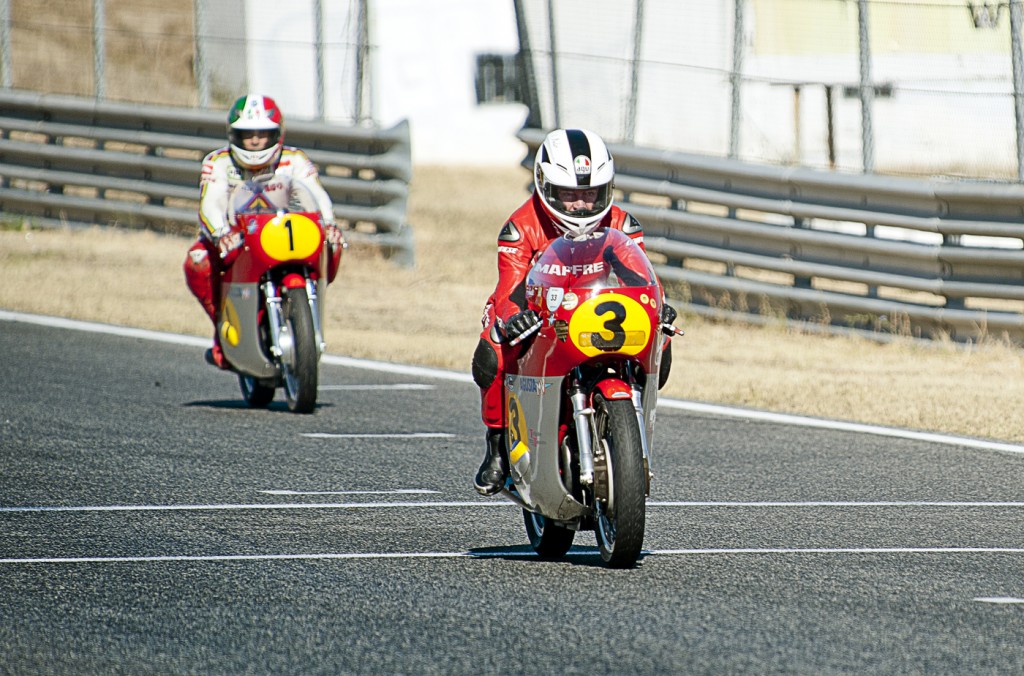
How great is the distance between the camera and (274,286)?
37.2 feet

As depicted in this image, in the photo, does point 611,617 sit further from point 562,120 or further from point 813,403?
point 562,120

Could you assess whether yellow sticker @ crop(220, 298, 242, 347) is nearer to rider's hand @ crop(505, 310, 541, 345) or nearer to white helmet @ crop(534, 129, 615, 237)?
white helmet @ crop(534, 129, 615, 237)

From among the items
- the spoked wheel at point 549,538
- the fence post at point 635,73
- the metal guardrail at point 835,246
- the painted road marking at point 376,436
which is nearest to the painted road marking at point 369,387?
the painted road marking at point 376,436

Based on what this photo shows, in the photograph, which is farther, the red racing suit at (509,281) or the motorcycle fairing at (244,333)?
the motorcycle fairing at (244,333)

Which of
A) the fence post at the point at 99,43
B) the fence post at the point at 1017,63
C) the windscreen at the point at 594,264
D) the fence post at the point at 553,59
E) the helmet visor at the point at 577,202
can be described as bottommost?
the windscreen at the point at 594,264

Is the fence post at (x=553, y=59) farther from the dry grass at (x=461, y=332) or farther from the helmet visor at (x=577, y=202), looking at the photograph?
the helmet visor at (x=577, y=202)

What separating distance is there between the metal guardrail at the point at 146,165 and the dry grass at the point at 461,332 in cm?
32

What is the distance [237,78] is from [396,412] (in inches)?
528

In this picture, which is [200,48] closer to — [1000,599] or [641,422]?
[641,422]

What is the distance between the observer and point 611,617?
5.88 m

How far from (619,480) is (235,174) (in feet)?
20.9

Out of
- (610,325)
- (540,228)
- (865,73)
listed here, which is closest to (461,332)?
(865,73)

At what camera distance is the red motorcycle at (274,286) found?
11.1 m

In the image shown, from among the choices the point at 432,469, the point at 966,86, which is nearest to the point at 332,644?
the point at 432,469
